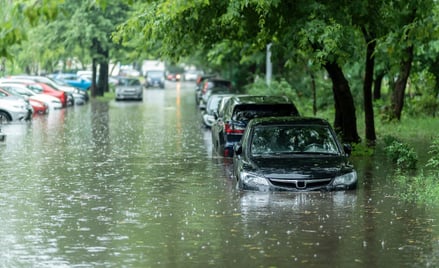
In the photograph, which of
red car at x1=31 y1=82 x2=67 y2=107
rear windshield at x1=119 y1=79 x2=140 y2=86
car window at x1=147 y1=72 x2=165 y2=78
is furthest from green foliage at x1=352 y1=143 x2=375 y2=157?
car window at x1=147 y1=72 x2=165 y2=78

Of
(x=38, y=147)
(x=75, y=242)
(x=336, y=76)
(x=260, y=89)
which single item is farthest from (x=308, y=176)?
(x=260, y=89)

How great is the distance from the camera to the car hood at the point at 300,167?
52.4 ft

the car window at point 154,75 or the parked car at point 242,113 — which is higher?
the parked car at point 242,113

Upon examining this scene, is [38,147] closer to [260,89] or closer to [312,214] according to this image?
[312,214]

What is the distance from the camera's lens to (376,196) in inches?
655

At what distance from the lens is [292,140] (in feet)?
57.1

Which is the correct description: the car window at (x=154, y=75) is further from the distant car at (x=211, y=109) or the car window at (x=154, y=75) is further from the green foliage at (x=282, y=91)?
the distant car at (x=211, y=109)

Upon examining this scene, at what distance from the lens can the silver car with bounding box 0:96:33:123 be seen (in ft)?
129

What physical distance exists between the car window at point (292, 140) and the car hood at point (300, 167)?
1.53 ft

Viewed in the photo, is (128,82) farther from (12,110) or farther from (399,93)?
(399,93)

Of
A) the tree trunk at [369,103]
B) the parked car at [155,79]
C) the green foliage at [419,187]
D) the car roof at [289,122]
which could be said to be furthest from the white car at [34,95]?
the parked car at [155,79]

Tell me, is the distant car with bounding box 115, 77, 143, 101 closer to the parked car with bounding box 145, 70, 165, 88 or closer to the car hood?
the parked car with bounding box 145, 70, 165, 88

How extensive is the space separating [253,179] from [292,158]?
805mm

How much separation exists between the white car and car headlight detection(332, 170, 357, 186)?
30.0 m
